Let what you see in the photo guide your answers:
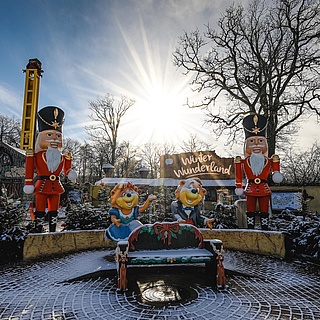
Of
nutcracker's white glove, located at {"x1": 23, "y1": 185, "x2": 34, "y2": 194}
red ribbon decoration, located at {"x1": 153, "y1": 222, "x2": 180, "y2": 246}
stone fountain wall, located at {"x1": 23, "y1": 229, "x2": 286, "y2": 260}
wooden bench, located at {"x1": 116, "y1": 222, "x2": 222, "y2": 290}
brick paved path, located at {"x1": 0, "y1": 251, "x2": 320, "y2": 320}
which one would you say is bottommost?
brick paved path, located at {"x1": 0, "y1": 251, "x2": 320, "y2": 320}

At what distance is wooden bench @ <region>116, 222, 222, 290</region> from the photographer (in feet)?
12.7

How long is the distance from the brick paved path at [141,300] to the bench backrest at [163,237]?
533 mm

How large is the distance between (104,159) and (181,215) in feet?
102

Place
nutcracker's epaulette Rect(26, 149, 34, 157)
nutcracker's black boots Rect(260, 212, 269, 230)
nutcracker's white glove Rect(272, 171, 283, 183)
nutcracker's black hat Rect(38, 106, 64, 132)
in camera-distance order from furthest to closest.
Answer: nutcracker's white glove Rect(272, 171, 283, 183), nutcracker's black boots Rect(260, 212, 269, 230), nutcracker's black hat Rect(38, 106, 64, 132), nutcracker's epaulette Rect(26, 149, 34, 157)

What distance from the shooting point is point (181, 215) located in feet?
19.7

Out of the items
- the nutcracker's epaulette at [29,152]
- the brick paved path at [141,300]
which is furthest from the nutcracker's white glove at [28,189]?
the brick paved path at [141,300]

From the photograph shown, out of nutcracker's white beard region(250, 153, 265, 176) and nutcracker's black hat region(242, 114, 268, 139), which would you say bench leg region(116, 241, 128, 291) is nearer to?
nutcracker's white beard region(250, 153, 265, 176)

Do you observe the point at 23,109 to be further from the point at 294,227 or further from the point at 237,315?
the point at 294,227

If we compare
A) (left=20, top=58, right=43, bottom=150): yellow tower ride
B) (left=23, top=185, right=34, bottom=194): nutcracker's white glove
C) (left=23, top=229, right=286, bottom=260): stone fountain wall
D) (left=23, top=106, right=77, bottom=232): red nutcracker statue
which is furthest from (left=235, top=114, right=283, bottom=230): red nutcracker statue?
(left=20, top=58, right=43, bottom=150): yellow tower ride

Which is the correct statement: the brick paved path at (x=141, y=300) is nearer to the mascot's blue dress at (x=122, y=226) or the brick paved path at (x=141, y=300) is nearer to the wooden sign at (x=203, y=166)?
the mascot's blue dress at (x=122, y=226)

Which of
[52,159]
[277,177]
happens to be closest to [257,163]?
[277,177]

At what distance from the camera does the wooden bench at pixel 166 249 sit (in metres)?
3.88

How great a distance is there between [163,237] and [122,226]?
1.52 meters

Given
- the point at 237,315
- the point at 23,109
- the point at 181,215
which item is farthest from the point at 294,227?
the point at 23,109
